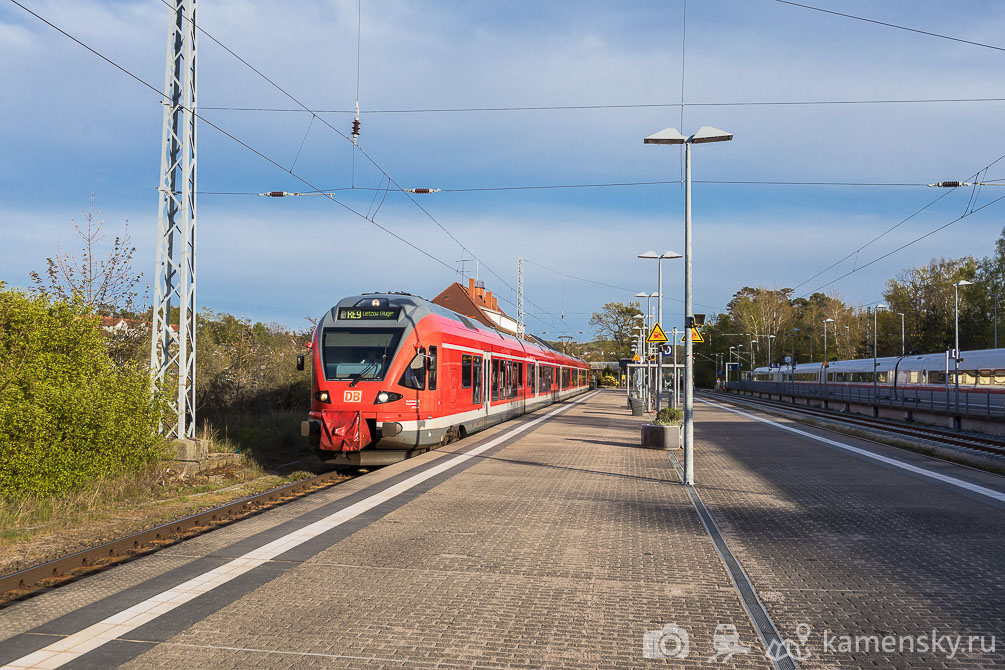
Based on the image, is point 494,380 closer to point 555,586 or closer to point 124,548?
point 124,548

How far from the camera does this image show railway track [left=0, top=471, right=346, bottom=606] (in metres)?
6.46

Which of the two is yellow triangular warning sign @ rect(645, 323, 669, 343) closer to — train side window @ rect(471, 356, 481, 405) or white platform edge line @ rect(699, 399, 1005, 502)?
train side window @ rect(471, 356, 481, 405)

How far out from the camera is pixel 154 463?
1195 cm

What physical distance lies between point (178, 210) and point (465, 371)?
766 centimetres

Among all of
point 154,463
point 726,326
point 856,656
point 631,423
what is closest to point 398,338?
Answer: point 154,463

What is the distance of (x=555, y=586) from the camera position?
6.26 meters

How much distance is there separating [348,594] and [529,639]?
5.56 ft

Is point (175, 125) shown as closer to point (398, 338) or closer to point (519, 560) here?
point (398, 338)

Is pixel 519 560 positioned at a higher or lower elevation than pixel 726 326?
lower

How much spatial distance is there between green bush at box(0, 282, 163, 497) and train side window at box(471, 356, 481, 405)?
8773mm

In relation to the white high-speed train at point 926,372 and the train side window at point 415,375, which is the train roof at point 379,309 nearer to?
the train side window at point 415,375

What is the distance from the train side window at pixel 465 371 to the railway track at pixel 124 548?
6.59 metres

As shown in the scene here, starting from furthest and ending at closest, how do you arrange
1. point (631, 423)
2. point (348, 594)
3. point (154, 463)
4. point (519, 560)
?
point (631, 423), point (154, 463), point (519, 560), point (348, 594)

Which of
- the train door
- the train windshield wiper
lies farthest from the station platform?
the train door
